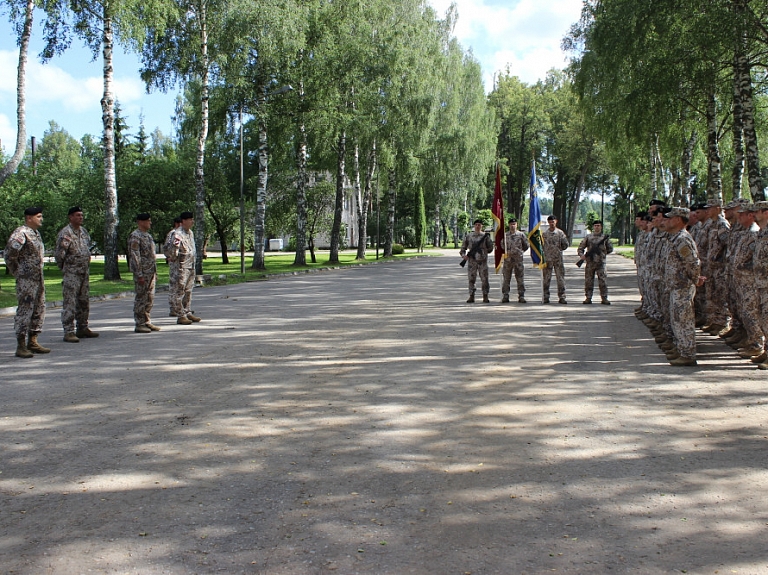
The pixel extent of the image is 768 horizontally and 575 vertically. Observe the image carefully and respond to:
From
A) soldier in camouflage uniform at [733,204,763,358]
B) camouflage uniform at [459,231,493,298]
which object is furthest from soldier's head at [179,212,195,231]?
soldier in camouflage uniform at [733,204,763,358]

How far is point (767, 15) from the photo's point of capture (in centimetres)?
2064

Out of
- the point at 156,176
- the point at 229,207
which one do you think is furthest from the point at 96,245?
the point at 229,207

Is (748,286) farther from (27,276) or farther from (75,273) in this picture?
(75,273)

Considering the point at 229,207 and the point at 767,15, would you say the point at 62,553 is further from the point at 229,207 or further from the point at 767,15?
the point at 229,207

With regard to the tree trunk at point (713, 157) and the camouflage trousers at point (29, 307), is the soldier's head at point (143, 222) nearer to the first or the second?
the camouflage trousers at point (29, 307)

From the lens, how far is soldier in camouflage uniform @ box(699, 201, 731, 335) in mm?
11789

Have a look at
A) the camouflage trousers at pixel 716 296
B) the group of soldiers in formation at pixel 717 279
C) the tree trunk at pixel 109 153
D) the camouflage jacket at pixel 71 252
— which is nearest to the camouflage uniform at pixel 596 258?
the camouflage trousers at pixel 716 296

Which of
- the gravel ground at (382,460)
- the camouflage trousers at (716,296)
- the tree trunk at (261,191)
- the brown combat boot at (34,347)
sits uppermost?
the tree trunk at (261,191)

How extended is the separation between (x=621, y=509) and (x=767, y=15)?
2074cm

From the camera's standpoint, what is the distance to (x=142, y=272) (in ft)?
43.0

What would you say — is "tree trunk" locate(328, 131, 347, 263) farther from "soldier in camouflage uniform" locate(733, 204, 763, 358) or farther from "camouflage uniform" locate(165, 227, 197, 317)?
"soldier in camouflage uniform" locate(733, 204, 763, 358)

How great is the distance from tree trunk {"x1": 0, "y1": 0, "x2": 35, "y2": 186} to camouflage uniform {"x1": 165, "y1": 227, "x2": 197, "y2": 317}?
1120cm

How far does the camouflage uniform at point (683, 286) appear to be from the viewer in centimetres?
934

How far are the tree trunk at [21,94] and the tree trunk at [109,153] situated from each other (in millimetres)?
2934
